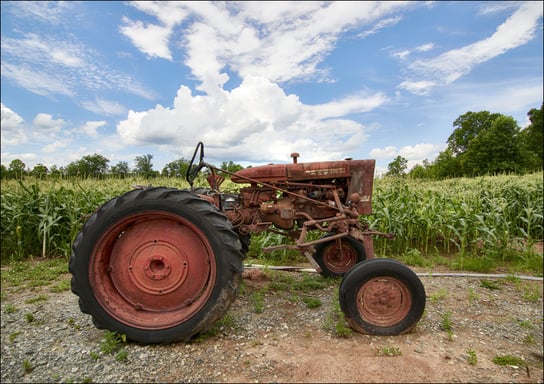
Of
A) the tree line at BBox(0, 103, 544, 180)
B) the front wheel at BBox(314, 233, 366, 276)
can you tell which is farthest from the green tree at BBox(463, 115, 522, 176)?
the front wheel at BBox(314, 233, 366, 276)

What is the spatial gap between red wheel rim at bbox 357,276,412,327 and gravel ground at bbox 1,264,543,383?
169 millimetres

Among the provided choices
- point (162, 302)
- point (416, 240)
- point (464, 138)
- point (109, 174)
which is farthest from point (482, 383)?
point (464, 138)

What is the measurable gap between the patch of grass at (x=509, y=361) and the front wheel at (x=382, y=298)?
0.57m

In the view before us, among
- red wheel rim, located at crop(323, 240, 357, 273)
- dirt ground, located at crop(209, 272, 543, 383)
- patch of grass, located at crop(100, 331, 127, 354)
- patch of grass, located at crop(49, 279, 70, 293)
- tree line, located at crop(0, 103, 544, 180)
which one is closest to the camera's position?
dirt ground, located at crop(209, 272, 543, 383)

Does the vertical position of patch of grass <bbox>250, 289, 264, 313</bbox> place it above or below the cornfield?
below

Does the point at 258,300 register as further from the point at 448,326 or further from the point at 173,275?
the point at 448,326

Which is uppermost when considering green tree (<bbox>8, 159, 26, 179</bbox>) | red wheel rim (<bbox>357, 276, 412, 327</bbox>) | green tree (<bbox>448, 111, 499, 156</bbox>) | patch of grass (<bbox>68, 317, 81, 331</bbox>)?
green tree (<bbox>448, 111, 499, 156</bbox>)

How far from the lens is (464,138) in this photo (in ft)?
127

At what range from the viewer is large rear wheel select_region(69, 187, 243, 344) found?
254cm

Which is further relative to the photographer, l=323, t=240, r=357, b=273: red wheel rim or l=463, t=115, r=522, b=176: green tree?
l=463, t=115, r=522, b=176: green tree

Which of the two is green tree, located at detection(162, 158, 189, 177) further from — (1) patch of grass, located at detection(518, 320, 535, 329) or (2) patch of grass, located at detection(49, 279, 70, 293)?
(1) patch of grass, located at detection(518, 320, 535, 329)

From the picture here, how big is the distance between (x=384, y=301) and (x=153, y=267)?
200 centimetres

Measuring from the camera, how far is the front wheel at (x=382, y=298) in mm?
2686

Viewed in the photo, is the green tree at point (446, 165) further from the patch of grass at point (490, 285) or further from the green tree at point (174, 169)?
the patch of grass at point (490, 285)
